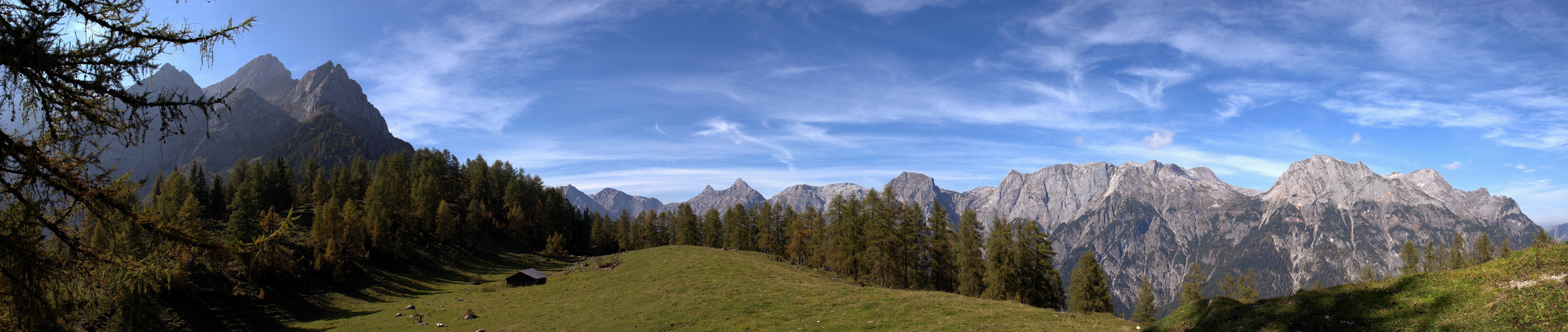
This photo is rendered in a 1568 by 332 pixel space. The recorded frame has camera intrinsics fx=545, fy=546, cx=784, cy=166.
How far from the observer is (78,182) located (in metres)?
8.17

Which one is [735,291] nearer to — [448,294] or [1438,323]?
[1438,323]

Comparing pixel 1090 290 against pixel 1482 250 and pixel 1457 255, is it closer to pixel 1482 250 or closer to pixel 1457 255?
pixel 1457 255

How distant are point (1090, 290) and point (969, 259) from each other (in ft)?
36.6

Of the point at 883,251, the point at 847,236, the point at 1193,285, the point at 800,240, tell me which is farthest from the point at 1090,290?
the point at 800,240

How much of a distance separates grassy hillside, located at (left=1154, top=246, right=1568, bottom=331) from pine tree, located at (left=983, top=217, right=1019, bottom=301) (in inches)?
1182

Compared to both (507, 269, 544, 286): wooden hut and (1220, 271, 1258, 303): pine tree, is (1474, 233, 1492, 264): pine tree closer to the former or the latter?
(1220, 271, 1258, 303): pine tree

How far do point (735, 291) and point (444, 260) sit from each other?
58631mm

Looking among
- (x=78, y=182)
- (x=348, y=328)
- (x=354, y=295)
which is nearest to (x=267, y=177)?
(x=354, y=295)

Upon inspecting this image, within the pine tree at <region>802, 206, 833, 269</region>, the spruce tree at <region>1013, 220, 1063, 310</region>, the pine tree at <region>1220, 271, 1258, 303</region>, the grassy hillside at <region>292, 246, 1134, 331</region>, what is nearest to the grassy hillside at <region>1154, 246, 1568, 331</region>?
the grassy hillside at <region>292, 246, 1134, 331</region>

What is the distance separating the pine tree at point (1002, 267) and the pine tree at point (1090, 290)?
6.88m

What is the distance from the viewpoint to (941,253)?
175 ft

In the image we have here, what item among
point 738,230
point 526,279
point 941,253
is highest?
point 738,230

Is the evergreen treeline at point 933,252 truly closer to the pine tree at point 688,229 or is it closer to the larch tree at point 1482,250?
the pine tree at point 688,229

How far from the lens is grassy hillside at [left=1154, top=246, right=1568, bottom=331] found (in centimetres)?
1134
